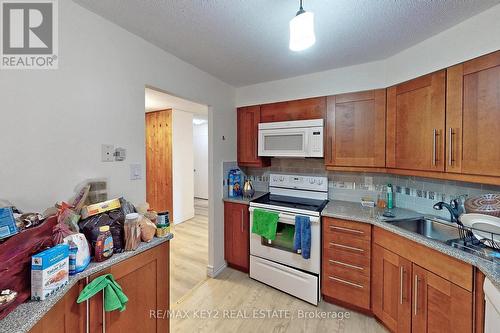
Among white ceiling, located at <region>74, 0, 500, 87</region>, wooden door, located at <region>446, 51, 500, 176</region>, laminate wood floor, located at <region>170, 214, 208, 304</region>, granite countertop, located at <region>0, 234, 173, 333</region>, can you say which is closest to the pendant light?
white ceiling, located at <region>74, 0, 500, 87</region>

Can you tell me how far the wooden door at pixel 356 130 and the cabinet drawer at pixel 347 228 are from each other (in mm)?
591

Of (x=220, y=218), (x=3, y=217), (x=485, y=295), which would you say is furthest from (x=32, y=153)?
(x=485, y=295)

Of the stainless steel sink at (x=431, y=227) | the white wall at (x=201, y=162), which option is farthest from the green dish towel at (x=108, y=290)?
the white wall at (x=201, y=162)

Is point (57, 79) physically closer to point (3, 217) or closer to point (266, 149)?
point (3, 217)

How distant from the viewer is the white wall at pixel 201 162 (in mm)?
6582

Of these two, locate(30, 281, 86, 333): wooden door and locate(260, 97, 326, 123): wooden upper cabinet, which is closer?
locate(30, 281, 86, 333): wooden door

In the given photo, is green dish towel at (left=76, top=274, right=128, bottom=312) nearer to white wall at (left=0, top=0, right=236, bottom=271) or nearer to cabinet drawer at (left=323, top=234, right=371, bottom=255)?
white wall at (left=0, top=0, right=236, bottom=271)

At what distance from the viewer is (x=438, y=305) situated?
131 cm

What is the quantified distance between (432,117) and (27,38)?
2.60 m

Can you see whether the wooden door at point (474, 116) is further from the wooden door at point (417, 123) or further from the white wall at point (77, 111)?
the white wall at point (77, 111)

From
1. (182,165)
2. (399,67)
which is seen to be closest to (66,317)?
(399,67)

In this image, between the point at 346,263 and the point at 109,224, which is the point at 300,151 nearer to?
the point at 346,263

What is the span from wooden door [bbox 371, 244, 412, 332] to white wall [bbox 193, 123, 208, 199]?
539 cm

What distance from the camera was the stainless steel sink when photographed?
1.61m
